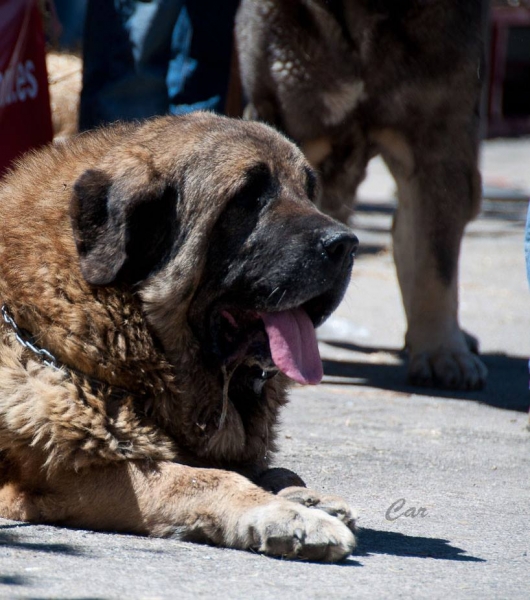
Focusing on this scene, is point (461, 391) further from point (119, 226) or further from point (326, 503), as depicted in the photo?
point (119, 226)

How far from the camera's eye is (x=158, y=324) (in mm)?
3248

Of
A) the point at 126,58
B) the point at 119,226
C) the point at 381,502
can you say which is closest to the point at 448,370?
the point at 381,502

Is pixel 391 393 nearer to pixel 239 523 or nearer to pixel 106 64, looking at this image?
pixel 106 64

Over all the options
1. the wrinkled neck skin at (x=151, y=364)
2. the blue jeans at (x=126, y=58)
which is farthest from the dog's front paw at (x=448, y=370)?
the wrinkled neck skin at (x=151, y=364)

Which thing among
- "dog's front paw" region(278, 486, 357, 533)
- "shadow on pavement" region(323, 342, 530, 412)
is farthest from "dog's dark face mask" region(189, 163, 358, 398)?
"shadow on pavement" region(323, 342, 530, 412)

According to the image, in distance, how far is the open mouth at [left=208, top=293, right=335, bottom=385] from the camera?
325cm

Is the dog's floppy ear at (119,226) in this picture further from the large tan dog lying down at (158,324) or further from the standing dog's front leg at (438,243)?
the standing dog's front leg at (438,243)

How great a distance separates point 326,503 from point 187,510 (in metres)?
0.38

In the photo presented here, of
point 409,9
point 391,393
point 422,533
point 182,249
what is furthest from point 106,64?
point 422,533

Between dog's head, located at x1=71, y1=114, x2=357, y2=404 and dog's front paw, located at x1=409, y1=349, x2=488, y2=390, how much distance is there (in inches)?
91.1

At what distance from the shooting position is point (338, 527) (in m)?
2.81

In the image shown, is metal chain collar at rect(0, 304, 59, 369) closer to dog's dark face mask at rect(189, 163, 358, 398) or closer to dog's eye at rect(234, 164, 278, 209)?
dog's dark face mask at rect(189, 163, 358, 398)

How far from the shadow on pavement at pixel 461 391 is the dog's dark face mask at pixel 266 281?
2299mm

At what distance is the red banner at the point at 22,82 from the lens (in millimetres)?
5215
